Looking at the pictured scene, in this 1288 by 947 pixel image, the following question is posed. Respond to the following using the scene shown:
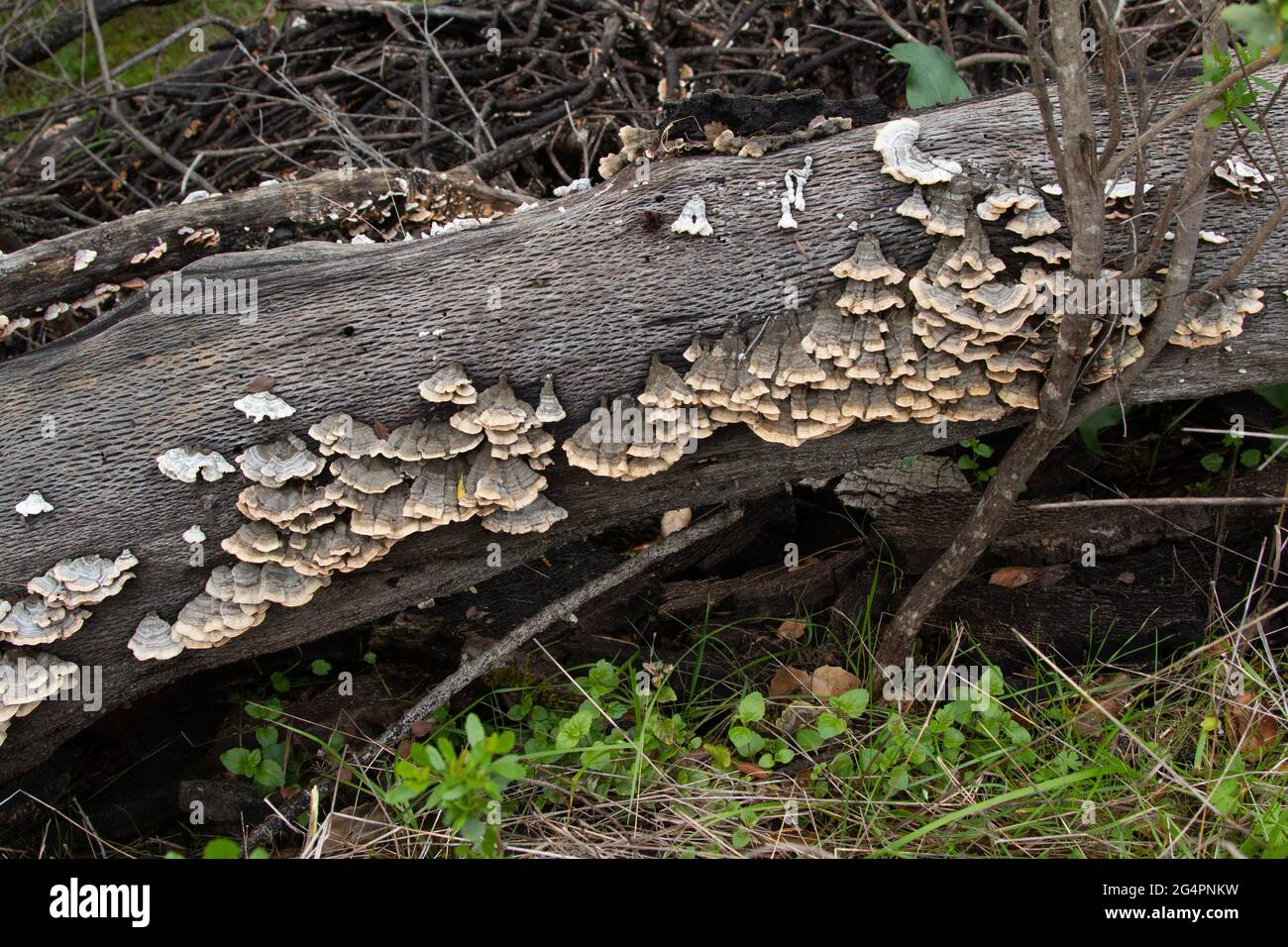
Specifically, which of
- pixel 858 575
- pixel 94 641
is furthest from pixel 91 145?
pixel 858 575

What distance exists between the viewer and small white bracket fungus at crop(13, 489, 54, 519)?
9.40ft

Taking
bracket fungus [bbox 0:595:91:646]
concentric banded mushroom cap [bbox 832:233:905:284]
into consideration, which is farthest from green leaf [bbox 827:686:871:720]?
bracket fungus [bbox 0:595:91:646]

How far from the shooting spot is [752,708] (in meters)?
3.20

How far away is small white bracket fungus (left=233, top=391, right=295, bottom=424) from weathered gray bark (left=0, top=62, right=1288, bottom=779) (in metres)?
0.04

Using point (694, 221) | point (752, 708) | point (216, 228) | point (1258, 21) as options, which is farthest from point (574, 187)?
point (1258, 21)

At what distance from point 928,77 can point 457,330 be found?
2.29 metres

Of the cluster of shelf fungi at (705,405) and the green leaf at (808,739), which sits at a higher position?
the cluster of shelf fungi at (705,405)

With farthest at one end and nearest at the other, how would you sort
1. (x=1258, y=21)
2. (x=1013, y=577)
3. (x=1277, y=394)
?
(x=1013, y=577) → (x=1277, y=394) → (x=1258, y=21)

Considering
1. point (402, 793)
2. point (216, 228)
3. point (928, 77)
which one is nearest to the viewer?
point (402, 793)

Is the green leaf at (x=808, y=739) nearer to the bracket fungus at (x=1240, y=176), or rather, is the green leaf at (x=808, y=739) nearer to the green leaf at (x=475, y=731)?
the green leaf at (x=475, y=731)

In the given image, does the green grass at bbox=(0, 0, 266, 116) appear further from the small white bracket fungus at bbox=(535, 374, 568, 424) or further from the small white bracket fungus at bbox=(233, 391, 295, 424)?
the small white bracket fungus at bbox=(535, 374, 568, 424)

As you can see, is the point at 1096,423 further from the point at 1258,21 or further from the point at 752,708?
the point at 1258,21

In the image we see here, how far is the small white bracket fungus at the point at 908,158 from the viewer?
2.74 metres

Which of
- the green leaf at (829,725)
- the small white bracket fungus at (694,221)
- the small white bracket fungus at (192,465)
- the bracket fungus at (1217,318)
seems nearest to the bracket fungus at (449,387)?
the small white bracket fungus at (192,465)
